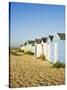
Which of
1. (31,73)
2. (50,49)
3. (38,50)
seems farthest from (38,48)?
(31,73)

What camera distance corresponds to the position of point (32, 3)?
7.04 feet

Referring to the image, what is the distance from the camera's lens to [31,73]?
212 cm

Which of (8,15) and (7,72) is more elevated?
(8,15)

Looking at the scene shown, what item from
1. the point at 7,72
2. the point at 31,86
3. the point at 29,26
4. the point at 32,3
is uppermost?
the point at 32,3

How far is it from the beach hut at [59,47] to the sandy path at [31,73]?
0.11m

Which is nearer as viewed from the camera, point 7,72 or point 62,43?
point 7,72

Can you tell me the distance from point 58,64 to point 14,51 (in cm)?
46

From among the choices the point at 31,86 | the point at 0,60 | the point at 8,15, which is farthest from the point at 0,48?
the point at 31,86

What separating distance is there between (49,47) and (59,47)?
0.10 metres

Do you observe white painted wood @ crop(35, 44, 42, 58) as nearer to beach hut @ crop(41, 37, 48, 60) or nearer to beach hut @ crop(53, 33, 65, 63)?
beach hut @ crop(41, 37, 48, 60)

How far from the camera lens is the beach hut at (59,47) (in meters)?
2.18

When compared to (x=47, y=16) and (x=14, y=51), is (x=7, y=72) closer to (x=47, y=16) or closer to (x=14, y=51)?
(x=14, y=51)

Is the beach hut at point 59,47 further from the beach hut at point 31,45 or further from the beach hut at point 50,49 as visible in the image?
the beach hut at point 31,45

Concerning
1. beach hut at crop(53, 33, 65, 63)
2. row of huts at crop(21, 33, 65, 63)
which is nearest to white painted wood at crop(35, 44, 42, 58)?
row of huts at crop(21, 33, 65, 63)
